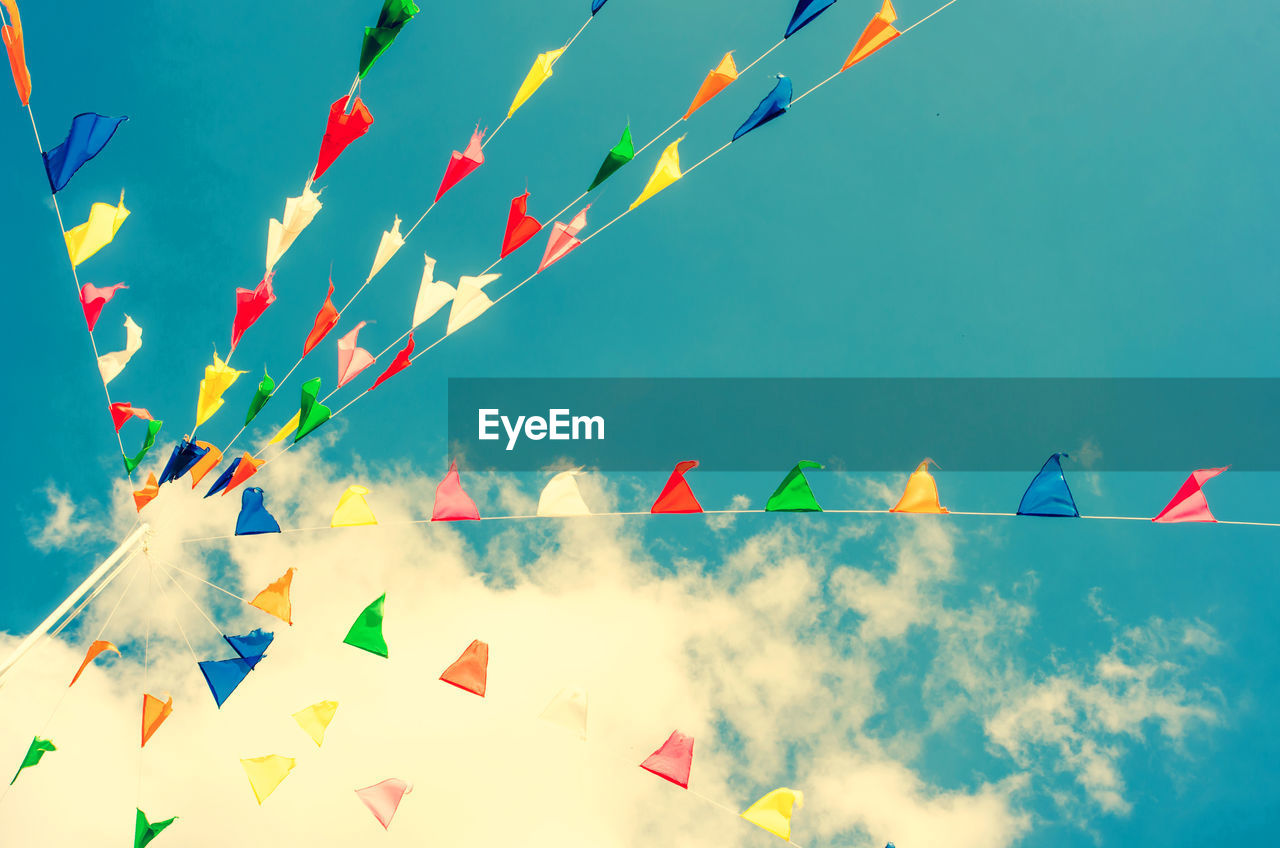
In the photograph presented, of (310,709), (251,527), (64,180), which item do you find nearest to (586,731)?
(310,709)

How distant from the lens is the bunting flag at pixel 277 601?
9.56 m

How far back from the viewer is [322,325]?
9.92m

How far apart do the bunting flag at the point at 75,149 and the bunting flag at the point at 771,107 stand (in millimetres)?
7089

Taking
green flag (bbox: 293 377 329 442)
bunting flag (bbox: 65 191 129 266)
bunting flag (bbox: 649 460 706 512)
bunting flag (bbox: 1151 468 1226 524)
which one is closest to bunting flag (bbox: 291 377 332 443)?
green flag (bbox: 293 377 329 442)

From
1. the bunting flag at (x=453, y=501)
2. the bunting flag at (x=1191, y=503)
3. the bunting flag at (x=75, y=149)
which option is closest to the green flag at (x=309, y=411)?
the bunting flag at (x=453, y=501)

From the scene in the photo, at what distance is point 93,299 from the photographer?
994 cm

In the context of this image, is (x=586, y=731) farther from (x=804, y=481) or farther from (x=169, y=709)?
(x=169, y=709)

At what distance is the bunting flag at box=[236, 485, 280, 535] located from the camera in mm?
9617

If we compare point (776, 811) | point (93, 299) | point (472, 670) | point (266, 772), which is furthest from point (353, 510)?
point (776, 811)

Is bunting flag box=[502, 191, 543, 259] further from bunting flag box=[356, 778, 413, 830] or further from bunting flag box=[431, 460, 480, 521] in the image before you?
bunting flag box=[356, 778, 413, 830]

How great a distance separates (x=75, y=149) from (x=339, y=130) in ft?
10.1

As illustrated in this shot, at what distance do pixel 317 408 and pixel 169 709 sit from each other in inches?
169

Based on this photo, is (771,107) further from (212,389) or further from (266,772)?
(266,772)

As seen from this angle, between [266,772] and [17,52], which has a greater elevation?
[17,52]
